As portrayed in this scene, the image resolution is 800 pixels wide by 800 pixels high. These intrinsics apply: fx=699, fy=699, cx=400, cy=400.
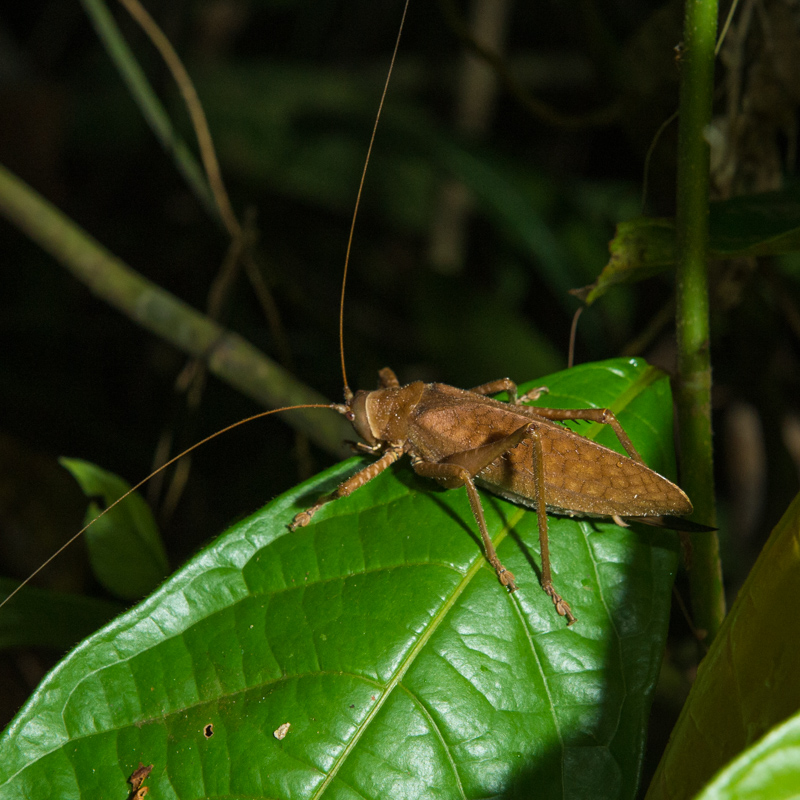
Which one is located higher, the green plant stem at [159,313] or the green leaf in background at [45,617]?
the green plant stem at [159,313]

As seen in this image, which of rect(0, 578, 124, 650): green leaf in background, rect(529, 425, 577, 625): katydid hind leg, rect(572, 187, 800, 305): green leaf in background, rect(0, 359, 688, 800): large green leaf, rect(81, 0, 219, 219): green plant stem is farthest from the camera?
rect(81, 0, 219, 219): green plant stem

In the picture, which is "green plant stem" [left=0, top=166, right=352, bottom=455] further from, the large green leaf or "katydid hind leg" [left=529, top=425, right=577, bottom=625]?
the large green leaf

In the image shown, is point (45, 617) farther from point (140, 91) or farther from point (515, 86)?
point (515, 86)

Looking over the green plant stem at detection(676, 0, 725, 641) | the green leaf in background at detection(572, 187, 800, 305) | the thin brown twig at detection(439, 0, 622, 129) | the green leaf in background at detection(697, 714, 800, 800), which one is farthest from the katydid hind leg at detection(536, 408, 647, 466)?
the thin brown twig at detection(439, 0, 622, 129)

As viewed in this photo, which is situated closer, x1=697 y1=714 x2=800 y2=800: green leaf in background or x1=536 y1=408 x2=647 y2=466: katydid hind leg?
x1=697 y1=714 x2=800 y2=800: green leaf in background

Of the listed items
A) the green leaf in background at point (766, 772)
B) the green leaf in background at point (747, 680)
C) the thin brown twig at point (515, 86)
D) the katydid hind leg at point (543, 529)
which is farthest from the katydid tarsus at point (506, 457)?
the thin brown twig at point (515, 86)

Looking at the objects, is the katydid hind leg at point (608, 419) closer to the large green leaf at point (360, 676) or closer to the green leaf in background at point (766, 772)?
the large green leaf at point (360, 676)
